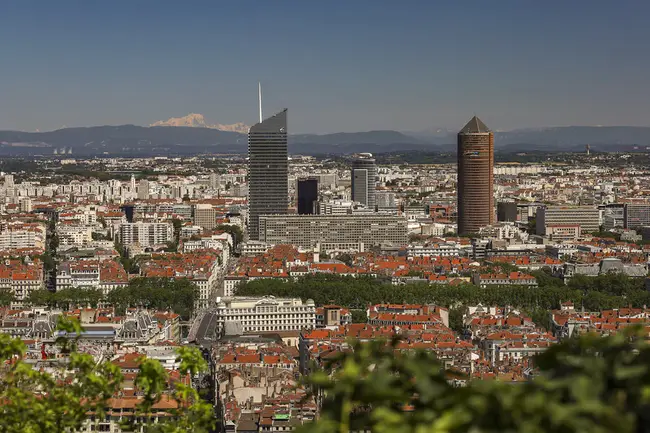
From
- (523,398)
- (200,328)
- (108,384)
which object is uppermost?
(523,398)

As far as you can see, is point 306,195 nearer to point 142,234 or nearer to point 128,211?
point 128,211

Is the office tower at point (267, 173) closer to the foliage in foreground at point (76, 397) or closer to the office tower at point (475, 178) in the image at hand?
the office tower at point (475, 178)

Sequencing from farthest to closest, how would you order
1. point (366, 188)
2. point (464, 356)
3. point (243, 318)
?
1. point (366, 188)
2. point (243, 318)
3. point (464, 356)

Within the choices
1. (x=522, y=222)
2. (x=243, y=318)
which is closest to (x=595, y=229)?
(x=522, y=222)

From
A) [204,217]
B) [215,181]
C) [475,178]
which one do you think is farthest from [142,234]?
[215,181]

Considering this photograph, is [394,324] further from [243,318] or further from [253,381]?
[253,381]

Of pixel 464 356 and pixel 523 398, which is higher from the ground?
pixel 523 398

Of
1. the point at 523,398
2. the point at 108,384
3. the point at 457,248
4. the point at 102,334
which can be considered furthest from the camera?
the point at 457,248
